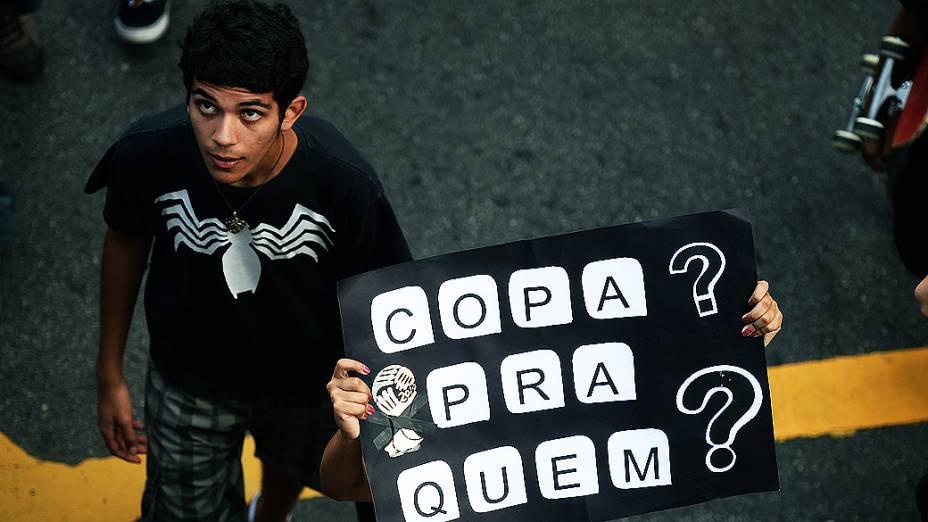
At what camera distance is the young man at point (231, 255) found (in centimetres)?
219

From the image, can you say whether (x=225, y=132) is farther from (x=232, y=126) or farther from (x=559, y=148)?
(x=559, y=148)

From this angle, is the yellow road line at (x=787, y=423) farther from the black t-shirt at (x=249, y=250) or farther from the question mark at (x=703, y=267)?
the question mark at (x=703, y=267)

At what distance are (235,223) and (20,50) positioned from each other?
7.11ft

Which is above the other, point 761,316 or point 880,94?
point 880,94

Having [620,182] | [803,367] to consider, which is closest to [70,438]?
[620,182]

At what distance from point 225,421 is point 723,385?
1163 mm

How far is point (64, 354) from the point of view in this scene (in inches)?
142

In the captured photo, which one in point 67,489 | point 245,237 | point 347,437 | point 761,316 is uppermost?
point 245,237

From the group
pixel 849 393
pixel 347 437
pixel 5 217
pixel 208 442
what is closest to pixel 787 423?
pixel 849 393

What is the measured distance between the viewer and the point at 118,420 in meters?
2.79

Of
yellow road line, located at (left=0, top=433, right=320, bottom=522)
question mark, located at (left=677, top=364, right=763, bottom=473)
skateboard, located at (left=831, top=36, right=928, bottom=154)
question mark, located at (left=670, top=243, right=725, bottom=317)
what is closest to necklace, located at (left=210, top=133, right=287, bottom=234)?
question mark, located at (left=670, top=243, right=725, bottom=317)

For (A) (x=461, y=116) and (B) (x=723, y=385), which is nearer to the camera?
(B) (x=723, y=385)

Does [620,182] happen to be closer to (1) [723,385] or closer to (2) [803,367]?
(2) [803,367]

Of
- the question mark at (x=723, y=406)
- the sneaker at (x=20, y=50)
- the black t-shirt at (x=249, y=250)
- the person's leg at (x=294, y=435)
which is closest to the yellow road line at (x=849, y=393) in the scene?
the question mark at (x=723, y=406)
